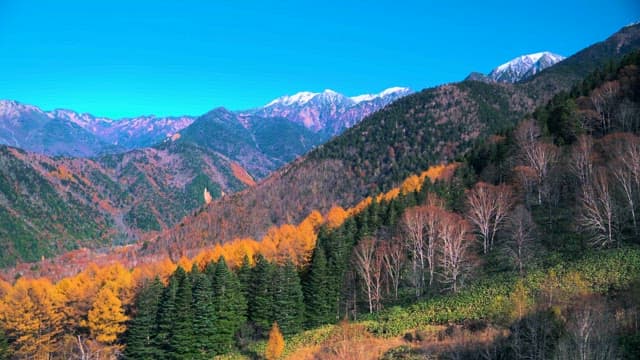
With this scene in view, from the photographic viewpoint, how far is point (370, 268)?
56.8 metres

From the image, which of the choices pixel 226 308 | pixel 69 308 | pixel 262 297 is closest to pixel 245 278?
pixel 262 297

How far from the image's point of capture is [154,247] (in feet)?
654

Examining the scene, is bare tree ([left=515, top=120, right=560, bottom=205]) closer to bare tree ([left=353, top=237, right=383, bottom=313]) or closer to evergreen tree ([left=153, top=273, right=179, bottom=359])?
bare tree ([left=353, top=237, right=383, bottom=313])

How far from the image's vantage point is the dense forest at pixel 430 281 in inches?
1470

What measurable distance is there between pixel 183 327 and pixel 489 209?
4119cm

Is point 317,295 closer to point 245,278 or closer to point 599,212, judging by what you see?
point 245,278

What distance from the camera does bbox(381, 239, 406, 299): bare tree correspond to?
54.4 meters

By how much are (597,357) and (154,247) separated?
201803 millimetres

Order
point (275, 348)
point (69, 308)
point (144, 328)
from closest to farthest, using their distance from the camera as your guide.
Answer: point (275, 348), point (144, 328), point (69, 308)

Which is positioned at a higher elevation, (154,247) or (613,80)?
(613,80)

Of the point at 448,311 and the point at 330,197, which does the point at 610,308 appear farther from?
the point at 330,197

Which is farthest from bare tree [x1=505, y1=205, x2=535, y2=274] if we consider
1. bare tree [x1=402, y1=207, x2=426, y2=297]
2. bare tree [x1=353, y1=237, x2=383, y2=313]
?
bare tree [x1=353, y1=237, x2=383, y2=313]

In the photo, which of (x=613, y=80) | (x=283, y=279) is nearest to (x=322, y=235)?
(x=283, y=279)

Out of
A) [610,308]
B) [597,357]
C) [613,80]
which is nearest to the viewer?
[597,357]
